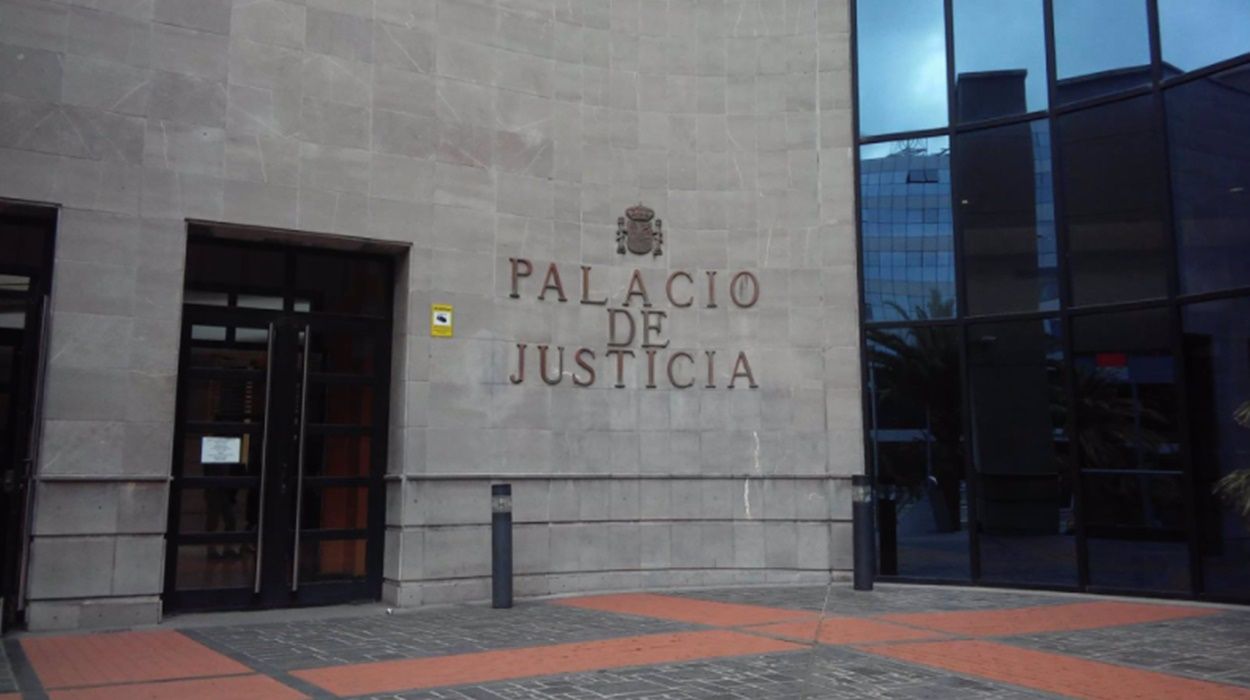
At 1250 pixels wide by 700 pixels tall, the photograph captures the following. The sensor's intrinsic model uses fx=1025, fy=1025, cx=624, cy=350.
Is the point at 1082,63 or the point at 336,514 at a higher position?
the point at 1082,63

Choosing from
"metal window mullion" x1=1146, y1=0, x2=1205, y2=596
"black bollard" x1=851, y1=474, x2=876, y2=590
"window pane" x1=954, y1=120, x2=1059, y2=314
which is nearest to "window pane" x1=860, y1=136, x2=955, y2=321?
"window pane" x1=954, y1=120, x2=1059, y2=314

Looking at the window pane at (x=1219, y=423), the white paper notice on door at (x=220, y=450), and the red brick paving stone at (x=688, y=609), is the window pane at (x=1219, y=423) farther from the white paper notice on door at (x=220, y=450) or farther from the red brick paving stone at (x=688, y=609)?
the white paper notice on door at (x=220, y=450)

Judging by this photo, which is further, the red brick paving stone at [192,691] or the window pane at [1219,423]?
the window pane at [1219,423]

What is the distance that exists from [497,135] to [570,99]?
1094 mm

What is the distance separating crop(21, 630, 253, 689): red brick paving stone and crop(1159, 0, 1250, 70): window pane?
10.8 m

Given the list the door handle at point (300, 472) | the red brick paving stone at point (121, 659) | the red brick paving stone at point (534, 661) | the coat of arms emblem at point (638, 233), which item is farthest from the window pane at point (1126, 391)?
the red brick paving stone at point (121, 659)

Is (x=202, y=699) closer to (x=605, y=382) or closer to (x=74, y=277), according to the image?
(x=74, y=277)

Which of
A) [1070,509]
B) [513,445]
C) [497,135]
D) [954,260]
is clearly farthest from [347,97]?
[1070,509]

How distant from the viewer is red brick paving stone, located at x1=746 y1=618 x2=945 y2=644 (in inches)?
334

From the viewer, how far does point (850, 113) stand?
12.8 metres

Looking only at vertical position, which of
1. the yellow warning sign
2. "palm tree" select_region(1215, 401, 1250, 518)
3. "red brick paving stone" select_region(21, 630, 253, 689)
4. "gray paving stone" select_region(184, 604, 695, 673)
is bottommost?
"red brick paving stone" select_region(21, 630, 253, 689)

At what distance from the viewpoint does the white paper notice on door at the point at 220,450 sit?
10.2m

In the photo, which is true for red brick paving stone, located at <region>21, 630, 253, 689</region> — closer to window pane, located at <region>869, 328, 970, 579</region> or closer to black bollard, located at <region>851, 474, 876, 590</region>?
black bollard, located at <region>851, 474, 876, 590</region>

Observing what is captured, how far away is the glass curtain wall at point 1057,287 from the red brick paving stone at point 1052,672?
3.04m
